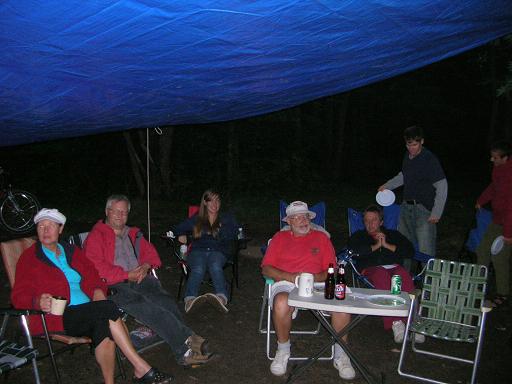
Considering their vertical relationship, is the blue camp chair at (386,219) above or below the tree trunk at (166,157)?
below

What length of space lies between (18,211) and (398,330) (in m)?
6.67

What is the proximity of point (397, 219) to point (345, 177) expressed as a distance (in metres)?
14.1

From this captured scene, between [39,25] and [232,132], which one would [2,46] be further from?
[232,132]

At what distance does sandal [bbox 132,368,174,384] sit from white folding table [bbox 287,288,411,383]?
2.74ft

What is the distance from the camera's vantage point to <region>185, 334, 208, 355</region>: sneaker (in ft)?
11.5

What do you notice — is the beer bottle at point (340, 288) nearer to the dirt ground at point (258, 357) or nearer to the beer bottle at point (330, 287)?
the beer bottle at point (330, 287)

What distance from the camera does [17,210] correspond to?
8.03m

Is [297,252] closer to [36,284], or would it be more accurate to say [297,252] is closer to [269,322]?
[269,322]

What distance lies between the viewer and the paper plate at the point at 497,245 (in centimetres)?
449

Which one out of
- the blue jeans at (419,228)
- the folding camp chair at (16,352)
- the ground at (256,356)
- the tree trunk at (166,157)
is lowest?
the ground at (256,356)

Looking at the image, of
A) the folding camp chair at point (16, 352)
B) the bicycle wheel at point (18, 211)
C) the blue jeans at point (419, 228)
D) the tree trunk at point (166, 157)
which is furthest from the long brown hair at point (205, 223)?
the tree trunk at point (166, 157)

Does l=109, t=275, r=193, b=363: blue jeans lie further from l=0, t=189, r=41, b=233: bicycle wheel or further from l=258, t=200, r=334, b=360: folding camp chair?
l=0, t=189, r=41, b=233: bicycle wheel

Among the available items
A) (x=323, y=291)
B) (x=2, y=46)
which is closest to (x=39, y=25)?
(x=2, y=46)

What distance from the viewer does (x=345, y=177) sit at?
18.7 m
